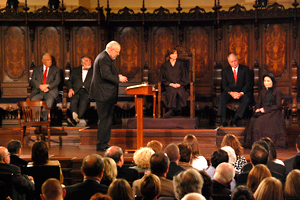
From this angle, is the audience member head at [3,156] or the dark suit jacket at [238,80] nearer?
the audience member head at [3,156]

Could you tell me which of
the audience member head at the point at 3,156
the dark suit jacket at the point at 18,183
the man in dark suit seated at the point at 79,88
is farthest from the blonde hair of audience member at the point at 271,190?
the man in dark suit seated at the point at 79,88

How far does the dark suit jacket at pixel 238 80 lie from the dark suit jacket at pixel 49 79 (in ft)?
10.1

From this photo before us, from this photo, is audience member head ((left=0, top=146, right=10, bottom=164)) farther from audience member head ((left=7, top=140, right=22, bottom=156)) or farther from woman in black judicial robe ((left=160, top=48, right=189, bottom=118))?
woman in black judicial robe ((left=160, top=48, right=189, bottom=118))

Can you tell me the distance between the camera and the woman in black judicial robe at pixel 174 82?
771 cm

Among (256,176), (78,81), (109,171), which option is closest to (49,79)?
(78,81)

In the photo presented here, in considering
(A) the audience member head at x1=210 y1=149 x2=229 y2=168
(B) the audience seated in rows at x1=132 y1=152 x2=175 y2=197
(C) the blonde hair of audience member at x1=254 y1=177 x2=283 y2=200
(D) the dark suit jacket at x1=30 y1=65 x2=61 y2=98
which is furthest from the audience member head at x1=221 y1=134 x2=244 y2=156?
(D) the dark suit jacket at x1=30 y1=65 x2=61 y2=98

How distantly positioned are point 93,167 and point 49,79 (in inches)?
209

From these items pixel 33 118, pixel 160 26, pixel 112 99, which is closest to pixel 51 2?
pixel 160 26

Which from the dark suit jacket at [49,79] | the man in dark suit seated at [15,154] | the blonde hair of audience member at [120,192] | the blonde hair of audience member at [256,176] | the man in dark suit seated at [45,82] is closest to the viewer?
the blonde hair of audience member at [120,192]

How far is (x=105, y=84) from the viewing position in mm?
6211

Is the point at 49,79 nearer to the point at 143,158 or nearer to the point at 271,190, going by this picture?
the point at 143,158

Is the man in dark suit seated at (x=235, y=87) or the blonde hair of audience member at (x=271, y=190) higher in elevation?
the man in dark suit seated at (x=235, y=87)

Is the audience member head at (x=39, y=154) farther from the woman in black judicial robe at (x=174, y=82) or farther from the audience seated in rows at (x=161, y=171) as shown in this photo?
the woman in black judicial robe at (x=174, y=82)

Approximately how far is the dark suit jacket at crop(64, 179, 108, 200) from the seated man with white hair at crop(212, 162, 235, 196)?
0.82m
